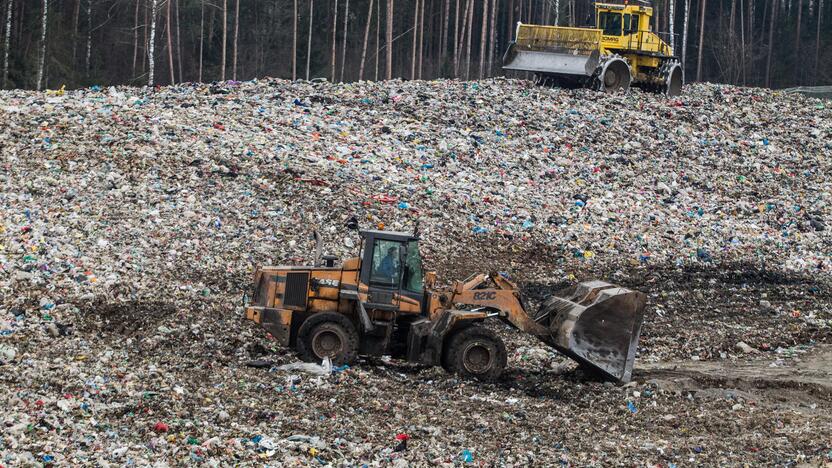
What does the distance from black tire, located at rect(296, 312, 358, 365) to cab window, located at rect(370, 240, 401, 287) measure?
1.72ft

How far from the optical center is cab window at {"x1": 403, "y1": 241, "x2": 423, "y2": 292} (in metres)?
9.91

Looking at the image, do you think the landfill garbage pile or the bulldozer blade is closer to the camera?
the landfill garbage pile

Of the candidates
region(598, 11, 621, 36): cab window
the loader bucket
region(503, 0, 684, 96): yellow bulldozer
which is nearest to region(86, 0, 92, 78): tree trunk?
region(503, 0, 684, 96): yellow bulldozer

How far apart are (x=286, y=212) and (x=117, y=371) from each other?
20.5ft

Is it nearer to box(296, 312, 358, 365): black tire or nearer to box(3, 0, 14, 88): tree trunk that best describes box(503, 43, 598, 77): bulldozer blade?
box(3, 0, 14, 88): tree trunk

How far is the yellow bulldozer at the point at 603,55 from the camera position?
76.4 feet

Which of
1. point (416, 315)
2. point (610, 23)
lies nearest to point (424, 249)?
point (416, 315)

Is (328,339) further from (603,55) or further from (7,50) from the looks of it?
(7,50)

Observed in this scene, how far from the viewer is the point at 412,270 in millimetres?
9953

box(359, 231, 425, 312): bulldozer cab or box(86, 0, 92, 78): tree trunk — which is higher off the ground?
box(86, 0, 92, 78): tree trunk

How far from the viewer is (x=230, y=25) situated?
43.7 m

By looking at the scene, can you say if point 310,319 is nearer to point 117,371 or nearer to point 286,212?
point 117,371

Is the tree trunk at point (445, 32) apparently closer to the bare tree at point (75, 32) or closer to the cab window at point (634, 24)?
the bare tree at point (75, 32)

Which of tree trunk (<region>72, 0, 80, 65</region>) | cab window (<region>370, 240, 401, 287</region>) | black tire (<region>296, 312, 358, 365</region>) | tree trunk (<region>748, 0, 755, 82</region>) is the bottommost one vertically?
black tire (<region>296, 312, 358, 365</region>)
